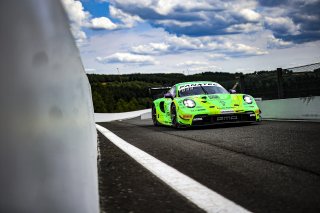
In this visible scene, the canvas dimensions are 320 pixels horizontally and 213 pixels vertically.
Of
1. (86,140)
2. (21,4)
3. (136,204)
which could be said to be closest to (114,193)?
(136,204)

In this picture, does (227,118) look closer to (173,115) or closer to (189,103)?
(189,103)

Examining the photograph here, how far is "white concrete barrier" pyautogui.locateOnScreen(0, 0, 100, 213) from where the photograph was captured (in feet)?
4.73

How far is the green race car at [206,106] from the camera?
9953 millimetres

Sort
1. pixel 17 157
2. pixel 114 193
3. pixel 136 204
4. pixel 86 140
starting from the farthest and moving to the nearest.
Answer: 1. pixel 114 193
2. pixel 136 204
3. pixel 86 140
4. pixel 17 157

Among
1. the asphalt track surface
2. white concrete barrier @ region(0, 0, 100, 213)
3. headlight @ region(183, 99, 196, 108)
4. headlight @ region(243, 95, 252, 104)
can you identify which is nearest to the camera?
white concrete barrier @ region(0, 0, 100, 213)

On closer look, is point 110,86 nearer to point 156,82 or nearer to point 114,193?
point 156,82

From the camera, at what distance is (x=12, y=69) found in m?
1.45

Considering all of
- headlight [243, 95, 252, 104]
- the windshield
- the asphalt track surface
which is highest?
the windshield

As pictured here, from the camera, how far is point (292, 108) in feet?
39.9

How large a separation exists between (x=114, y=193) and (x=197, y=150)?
2.54 meters

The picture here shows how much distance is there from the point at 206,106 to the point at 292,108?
3.30 m

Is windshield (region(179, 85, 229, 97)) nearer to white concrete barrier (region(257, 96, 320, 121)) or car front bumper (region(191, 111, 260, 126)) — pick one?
car front bumper (region(191, 111, 260, 126))

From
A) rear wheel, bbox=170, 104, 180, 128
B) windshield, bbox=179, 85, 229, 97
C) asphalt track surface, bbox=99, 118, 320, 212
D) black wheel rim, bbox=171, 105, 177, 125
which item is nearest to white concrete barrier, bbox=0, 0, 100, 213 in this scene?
asphalt track surface, bbox=99, 118, 320, 212

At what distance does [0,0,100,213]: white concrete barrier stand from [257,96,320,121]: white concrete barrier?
1010 cm
